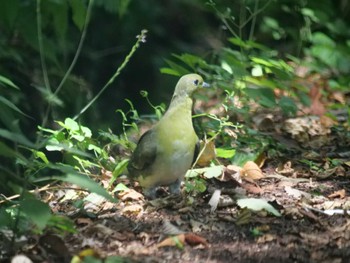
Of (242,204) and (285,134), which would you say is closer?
(242,204)

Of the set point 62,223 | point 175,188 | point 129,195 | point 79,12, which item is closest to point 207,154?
point 175,188

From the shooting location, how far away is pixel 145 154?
365 cm

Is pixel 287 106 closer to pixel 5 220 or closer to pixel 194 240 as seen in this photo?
pixel 194 240

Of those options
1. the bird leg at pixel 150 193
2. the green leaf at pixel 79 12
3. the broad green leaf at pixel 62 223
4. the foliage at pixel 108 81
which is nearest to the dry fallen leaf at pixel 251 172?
the foliage at pixel 108 81

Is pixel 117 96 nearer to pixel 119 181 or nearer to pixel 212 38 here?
pixel 212 38

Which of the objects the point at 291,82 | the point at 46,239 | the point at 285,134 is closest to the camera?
the point at 46,239

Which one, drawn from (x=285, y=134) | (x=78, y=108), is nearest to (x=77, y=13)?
(x=78, y=108)

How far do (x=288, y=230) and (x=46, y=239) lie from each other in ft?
3.55

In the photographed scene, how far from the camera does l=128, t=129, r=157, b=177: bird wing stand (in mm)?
3639

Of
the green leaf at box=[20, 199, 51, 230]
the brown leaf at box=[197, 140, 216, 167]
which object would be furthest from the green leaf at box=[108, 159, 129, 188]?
the green leaf at box=[20, 199, 51, 230]

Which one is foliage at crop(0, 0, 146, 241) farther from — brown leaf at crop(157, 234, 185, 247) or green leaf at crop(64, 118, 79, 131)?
brown leaf at crop(157, 234, 185, 247)

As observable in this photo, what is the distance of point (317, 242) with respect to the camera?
3.18 metres

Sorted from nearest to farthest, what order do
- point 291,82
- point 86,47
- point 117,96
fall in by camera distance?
point 291,82 → point 86,47 → point 117,96

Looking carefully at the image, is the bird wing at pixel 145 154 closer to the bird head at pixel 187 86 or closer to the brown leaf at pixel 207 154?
the bird head at pixel 187 86
